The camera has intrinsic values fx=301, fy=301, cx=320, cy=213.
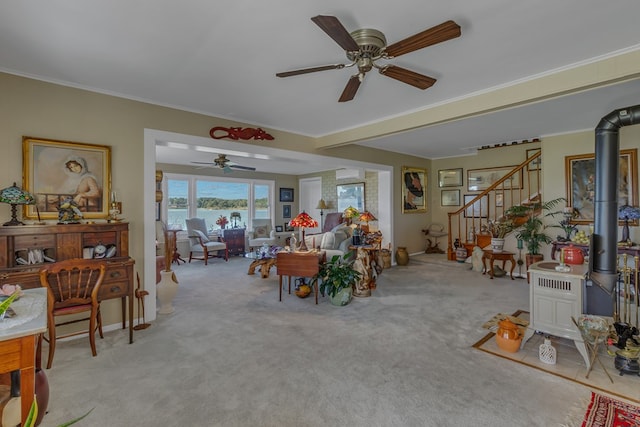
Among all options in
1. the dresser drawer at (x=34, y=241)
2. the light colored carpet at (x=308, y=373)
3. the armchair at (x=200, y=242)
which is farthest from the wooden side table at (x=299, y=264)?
the armchair at (x=200, y=242)

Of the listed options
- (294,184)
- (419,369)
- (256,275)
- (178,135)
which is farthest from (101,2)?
(294,184)

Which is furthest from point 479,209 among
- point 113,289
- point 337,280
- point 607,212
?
point 113,289

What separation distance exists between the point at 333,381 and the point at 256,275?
3.64m

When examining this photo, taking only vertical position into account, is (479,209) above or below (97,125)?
below

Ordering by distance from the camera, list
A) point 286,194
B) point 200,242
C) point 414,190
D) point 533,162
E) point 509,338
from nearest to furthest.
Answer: point 509,338 → point 533,162 → point 200,242 → point 414,190 → point 286,194

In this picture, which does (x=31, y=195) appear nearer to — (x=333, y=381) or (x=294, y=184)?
(x=333, y=381)

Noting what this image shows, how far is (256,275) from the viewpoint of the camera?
220 inches

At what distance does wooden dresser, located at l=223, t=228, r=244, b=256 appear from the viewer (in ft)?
24.4

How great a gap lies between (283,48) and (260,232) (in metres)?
6.28

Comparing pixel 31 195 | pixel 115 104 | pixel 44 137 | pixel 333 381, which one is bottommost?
pixel 333 381

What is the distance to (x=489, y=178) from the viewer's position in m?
6.54

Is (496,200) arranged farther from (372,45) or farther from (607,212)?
(372,45)

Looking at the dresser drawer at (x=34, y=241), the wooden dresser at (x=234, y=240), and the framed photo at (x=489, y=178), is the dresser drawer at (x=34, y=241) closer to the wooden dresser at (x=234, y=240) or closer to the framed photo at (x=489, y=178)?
the wooden dresser at (x=234, y=240)

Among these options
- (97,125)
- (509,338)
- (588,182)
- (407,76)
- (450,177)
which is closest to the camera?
(407,76)
